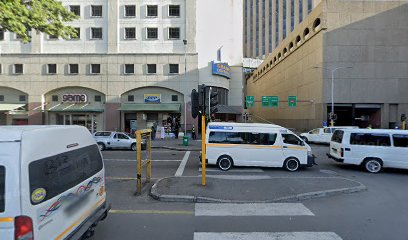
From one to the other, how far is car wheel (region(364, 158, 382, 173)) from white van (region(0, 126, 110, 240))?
10293 millimetres

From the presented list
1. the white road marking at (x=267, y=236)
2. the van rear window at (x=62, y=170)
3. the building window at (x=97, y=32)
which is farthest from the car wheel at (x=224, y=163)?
the building window at (x=97, y=32)

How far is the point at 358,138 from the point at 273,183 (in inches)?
196

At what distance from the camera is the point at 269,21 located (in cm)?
8662

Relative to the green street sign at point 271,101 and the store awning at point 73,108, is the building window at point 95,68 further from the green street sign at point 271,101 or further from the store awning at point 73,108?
the green street sign at point 271,101

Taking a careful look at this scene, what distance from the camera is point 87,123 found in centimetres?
2603

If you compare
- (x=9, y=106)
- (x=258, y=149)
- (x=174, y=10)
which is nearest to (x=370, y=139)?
(x=258, y=149)

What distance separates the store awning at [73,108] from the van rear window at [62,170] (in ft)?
74.9

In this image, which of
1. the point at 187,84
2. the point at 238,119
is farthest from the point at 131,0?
the point at 238,119

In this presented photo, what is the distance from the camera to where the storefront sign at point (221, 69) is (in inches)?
1061

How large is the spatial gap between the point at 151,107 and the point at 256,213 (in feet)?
67.8

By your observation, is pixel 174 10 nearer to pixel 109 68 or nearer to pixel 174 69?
pixel 174 69

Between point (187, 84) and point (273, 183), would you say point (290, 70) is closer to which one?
point (187, 84)

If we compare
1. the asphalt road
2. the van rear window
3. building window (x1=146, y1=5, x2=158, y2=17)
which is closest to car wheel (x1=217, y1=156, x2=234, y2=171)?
the asphalt road

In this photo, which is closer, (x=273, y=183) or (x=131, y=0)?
(x=273, y=183)
